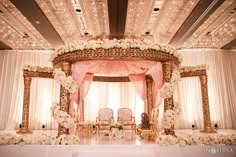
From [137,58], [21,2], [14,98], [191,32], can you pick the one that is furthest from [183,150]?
[14,98]

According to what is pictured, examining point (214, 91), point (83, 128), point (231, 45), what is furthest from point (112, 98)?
point (231, 45)

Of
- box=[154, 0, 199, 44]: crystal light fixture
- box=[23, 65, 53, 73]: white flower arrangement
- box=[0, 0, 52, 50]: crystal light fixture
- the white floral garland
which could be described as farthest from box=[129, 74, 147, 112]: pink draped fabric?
box=[0, 0, 52, 50]: crystal light fixture

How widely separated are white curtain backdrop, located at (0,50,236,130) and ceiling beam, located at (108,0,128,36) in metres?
3.46

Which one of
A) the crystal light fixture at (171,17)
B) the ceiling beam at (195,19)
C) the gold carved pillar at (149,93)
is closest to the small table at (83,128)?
the gold carved pillar at (149,93)

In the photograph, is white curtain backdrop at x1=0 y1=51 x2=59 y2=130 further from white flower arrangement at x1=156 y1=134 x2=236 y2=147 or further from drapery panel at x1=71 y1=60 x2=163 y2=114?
white flower arrangement at x1=156 y1=134 x2=236 y2=147

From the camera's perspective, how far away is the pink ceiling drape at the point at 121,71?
602cm

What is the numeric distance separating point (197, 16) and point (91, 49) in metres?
3.83

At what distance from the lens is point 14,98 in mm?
10000

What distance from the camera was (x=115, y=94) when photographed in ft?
34.9

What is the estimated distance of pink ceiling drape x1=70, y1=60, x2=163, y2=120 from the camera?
19.7 feet

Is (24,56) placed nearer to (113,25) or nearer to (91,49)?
(113,25)

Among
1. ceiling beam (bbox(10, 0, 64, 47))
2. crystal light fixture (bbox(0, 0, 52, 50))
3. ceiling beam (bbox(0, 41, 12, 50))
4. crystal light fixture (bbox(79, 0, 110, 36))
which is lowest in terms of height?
ceiling beam (bbox(10, 0, 64, 47))

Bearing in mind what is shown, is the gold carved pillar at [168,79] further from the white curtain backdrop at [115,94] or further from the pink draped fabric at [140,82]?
the white curtain backdrop at [115,94]

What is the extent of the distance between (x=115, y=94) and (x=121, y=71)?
3.10 meters
